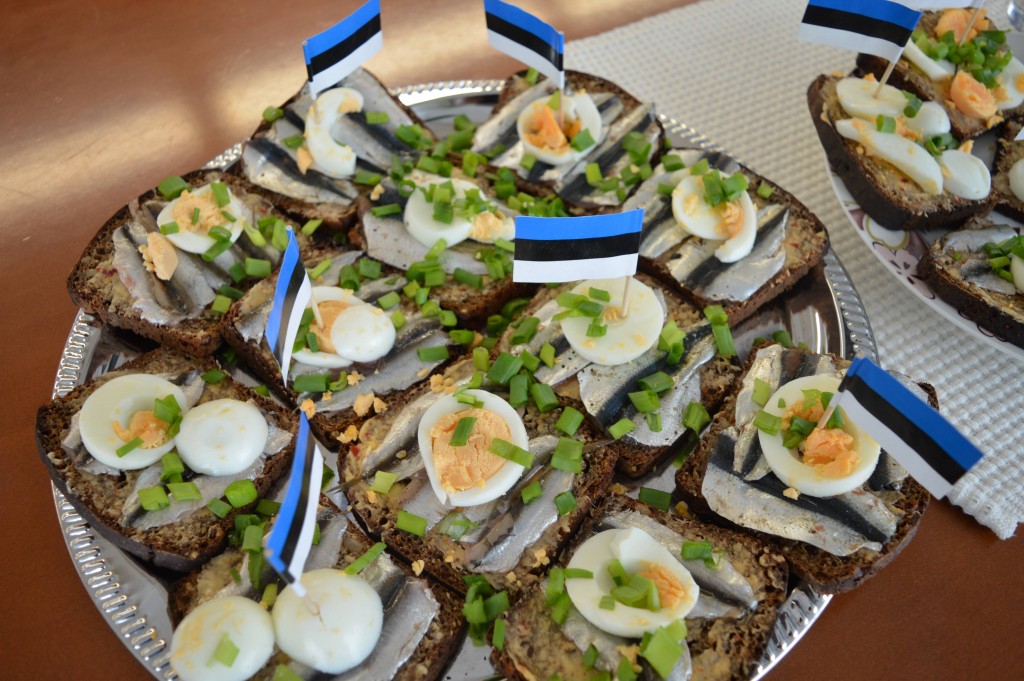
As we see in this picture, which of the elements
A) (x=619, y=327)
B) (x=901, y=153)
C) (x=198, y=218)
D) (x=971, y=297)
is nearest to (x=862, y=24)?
(x=901, y=153)

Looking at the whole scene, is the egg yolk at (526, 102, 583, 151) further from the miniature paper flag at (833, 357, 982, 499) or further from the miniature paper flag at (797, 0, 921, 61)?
the miniature paper flag at (833, 357, 982, 499)

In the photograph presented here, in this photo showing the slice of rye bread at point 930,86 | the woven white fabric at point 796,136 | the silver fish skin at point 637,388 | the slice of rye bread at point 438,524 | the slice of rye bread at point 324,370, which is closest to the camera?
the slice of rye bread at point 438,524

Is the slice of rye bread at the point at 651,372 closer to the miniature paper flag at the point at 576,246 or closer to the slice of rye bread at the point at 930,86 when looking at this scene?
the miniature paper flag at the point at 576,246

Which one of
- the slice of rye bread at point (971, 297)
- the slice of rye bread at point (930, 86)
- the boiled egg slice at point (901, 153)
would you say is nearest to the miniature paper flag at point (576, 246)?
the slice of rye bread at point (971, 297)

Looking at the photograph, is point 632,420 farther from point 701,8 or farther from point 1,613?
point 701,8

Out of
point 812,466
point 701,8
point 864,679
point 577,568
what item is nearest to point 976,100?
point 701,8

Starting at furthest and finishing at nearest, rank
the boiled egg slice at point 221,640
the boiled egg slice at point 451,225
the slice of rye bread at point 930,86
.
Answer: the slice of rye bread at point 930,86 → the boiled egg slice at point 451,225 → the boiled egg slice at point 221,640

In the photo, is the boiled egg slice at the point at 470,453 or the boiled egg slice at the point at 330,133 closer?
the boiled egg slice at the point at 470,453
